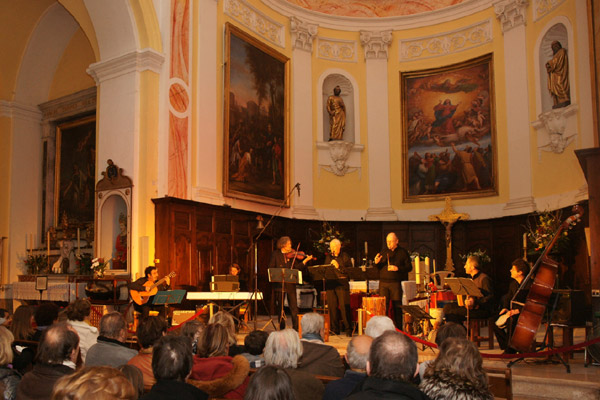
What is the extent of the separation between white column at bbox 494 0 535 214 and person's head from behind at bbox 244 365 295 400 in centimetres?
1341

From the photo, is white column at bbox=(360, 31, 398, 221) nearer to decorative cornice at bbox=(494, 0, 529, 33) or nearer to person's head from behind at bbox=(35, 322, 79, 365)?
decorative cornice at bbox=(494, 0, 529, 33)

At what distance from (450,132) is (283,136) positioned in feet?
16.1

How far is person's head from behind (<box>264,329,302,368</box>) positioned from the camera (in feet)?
13.2

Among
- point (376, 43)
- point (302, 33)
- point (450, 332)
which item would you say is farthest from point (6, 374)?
point (376, 43)

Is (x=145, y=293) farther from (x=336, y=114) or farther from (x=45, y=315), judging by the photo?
(x=336, y=114)

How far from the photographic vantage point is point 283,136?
16062 mm

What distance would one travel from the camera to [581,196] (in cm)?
1245

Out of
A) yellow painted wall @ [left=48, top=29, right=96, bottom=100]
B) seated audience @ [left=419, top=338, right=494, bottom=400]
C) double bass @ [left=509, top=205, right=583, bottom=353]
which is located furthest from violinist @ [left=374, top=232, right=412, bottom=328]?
yellow painted wall @ [left=48, top=29, right=96, bottom=100]

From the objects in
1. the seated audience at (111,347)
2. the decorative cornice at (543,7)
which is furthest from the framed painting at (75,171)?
the decorative cornice at (543,7)

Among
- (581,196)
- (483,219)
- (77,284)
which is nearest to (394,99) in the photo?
(483,219)

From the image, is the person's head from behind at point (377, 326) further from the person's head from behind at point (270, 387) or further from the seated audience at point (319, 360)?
the person's head from behind at point (270, 387)

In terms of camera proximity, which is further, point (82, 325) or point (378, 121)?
point (378, 121)

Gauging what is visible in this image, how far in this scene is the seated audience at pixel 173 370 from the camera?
3.09 m

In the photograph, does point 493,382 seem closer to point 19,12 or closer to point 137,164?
point 137,164
